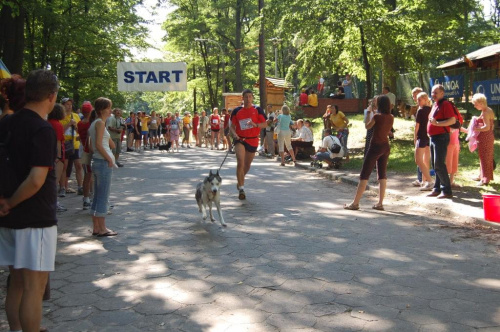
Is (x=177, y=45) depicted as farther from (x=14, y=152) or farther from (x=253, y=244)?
(x=14, y=152)

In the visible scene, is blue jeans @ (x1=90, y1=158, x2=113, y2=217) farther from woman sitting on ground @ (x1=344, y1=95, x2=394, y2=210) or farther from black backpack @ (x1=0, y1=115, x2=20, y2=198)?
woman sitting on ground @ (x1=344, y1=95, x2=394, y2=210)

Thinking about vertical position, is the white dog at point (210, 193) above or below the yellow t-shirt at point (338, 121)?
below

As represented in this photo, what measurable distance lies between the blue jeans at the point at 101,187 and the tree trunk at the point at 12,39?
23.6 ft

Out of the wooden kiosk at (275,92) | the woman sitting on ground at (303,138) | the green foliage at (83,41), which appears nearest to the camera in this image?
the woman sitting on ground at (303,138)

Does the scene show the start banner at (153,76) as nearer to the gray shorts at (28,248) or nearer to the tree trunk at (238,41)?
the gray shorts at (28,248)

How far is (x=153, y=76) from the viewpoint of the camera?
22.3 metres

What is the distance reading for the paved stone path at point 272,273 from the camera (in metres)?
4.23

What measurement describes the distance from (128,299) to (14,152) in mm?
2059

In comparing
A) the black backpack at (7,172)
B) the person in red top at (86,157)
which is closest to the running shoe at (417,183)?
the person in red top at (86,157)

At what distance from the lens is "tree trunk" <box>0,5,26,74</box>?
12.9 m

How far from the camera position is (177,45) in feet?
153

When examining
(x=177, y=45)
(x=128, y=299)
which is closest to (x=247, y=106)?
(x=128, y=299)

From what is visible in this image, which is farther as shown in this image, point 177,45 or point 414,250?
point 177,45

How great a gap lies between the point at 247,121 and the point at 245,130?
7.3 inches
